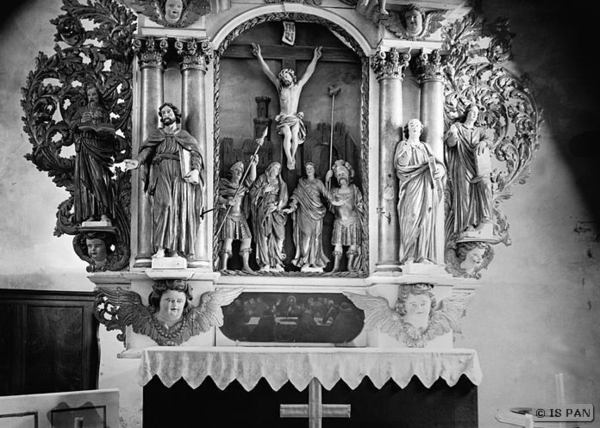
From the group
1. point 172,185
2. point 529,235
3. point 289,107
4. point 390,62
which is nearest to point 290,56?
point 289,107

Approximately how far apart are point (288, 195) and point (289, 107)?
0.90 m

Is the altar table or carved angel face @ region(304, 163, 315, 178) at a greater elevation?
carved angel face @ region(304, 163, 315, 178)

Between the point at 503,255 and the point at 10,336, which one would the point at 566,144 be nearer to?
the point at 503,255

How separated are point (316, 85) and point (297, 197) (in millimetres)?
1235

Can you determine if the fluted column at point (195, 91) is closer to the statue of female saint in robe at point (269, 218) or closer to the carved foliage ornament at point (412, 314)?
the statue of female saint in robe at point (269, 218)

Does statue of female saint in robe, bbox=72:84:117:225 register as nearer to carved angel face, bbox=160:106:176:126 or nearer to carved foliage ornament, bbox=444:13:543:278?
carved angel face, bbox=160:106:176:126

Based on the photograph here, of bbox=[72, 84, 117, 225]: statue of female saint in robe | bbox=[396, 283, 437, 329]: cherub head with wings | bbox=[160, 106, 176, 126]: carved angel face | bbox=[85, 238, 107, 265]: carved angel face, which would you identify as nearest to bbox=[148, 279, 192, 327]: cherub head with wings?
bbox=[85, 238, 107, 265]: carved angel face

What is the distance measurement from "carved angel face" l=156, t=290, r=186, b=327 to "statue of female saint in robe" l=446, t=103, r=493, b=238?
9.36 feet

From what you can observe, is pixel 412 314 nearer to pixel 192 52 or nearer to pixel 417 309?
pixel 417 309

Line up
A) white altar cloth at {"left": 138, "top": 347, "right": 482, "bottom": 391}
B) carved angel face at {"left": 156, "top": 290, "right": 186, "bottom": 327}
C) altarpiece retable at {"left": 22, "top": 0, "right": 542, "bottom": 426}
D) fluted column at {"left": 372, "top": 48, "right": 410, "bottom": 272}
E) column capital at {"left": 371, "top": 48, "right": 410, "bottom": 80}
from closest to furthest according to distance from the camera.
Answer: white altar cloth at {"left": 138, "top": 347, "right": 482, "bottom": 391}, carved angel face at {"left": 156, "top": 290, "right": 186, "bottom": 327}, altarpiece retable at {"left": 22, "top": 0, "right": 542, "bottom": 426}, fluted column at {"left": 372, "top": 48, "right": 410, "bottom": 272}, column capital at {"left": 371, "top": 48, "right": 410, "bottom": 80}

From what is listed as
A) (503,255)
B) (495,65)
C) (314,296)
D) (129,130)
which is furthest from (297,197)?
(503,255)

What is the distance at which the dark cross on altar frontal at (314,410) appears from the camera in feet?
27.7

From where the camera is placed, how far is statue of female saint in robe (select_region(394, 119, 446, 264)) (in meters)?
9.66

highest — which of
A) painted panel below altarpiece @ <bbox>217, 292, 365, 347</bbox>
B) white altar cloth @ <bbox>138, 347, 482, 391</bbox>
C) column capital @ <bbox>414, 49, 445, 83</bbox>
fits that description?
column capital @ <bbox>414, 49, 445, 83</bbox>
